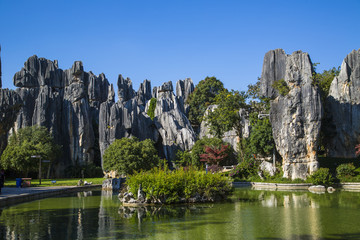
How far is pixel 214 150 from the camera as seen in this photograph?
37781 millimetres

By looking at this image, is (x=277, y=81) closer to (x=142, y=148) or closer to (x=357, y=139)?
(x=357, y=139)

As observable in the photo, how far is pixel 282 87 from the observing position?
2969 cm

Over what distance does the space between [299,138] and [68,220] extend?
2149cm

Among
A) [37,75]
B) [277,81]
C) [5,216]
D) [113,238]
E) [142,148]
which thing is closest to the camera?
[113,238]

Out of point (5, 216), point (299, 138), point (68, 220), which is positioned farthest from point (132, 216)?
point (299, 138)

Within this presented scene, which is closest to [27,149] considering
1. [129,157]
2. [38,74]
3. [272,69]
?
[129,157]

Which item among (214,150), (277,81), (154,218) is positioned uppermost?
(277,81)

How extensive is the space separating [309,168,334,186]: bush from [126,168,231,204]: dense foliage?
10925 mm

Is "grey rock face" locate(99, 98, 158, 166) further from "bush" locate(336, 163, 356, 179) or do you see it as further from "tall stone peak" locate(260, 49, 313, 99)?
"bush" locate(336, 163, 356, 179)

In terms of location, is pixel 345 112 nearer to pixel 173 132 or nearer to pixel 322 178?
pixel 322 178

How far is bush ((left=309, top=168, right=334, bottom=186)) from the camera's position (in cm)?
2408

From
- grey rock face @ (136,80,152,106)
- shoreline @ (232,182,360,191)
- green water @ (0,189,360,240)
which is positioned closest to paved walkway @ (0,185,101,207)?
green water @ (0,189,360,240)

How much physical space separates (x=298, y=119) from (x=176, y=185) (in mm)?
16341

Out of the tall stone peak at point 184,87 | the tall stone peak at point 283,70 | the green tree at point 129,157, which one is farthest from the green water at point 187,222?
the tall stone peak at point 184,87
